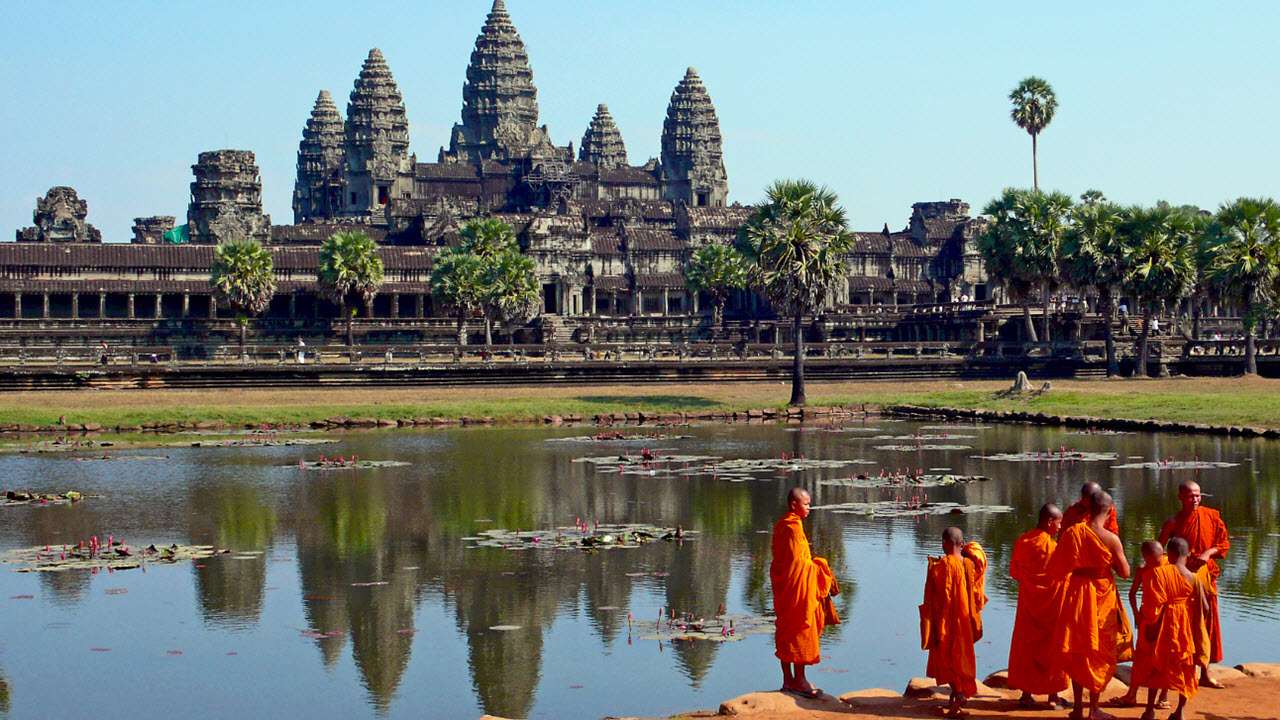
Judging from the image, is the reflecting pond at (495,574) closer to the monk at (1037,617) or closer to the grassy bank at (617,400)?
the monk at (1037,617)

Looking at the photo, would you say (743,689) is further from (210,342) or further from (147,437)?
(210,342)

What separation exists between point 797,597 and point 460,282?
7160 cm

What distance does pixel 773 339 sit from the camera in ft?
313

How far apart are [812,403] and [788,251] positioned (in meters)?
4.92

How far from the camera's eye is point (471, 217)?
117 metres

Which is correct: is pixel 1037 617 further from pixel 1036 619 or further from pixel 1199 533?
pixel 1199 533

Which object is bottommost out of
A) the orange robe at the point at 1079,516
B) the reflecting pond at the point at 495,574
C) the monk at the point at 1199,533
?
the reflecting pond at the point at 495,574

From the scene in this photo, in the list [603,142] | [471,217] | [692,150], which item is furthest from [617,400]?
[603,142]

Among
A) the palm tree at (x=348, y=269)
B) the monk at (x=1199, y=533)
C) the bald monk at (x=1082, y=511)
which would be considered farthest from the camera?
the palm tree at (x=348, y=269)

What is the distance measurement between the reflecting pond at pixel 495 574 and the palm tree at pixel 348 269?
4851 cm

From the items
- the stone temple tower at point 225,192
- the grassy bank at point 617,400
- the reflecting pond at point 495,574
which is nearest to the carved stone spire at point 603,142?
the stone temple tower at point 225,192

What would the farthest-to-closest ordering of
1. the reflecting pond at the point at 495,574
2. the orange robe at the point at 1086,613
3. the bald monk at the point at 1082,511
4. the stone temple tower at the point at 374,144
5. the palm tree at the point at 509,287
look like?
the stone temple tower at the point at 374,144
the palm tree at the point at 509,287
the reflecting pond at the point at 495,574
the bald monk at the point at 1082,511
the orange robe at the point at 1086,613

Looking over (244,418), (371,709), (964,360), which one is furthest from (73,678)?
(964,360)

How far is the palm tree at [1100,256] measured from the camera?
202ft
